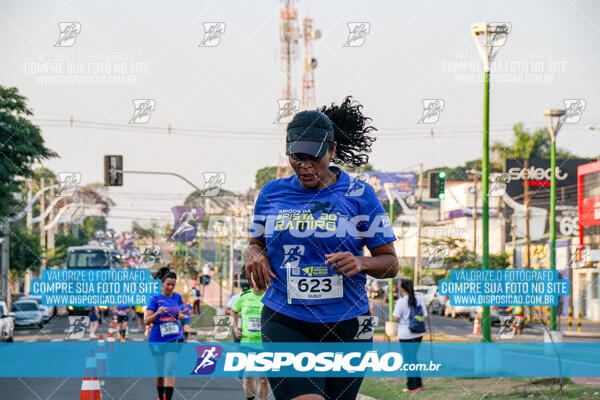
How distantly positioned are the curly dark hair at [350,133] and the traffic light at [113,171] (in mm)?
13310

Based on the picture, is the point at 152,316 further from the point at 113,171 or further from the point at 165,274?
the point at 113,171

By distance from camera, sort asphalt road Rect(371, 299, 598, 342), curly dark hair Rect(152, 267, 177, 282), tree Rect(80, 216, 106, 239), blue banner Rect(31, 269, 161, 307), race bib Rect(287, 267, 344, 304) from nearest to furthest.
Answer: race bib Rect(287, 267, 344, 304) < curly dark hair Rect(152, 267, 177, 282) < blue banner Rect(31, 269, 161, 307) < asphalt road Rect(371, 299, 598, 342) < tree Rect(80, 216, 106, 239)

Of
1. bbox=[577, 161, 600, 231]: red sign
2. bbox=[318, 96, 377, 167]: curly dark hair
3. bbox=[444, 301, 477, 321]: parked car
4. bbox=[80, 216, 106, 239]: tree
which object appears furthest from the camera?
bbox=[80, 216, 106, 239]: tree

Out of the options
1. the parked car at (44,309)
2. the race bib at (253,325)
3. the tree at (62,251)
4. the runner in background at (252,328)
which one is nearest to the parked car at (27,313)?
the parked car at (44,309)

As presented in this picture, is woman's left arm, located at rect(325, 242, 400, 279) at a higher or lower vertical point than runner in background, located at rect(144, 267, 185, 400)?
higher

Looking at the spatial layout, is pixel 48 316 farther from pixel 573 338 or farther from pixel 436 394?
pixel 436 394

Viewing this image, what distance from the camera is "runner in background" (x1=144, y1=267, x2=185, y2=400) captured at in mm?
10492

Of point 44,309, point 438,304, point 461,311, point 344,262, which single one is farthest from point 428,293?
point 344,262

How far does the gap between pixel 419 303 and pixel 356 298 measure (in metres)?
10.3

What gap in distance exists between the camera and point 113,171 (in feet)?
57.7

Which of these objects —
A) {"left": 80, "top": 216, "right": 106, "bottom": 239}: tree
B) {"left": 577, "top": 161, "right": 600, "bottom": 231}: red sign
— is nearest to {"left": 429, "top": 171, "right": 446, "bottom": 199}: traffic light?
{"left": 577, "top": 161, "right": 600, "bottom": 231}: red sign

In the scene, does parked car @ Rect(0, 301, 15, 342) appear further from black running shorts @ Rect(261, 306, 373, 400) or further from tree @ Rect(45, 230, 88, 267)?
tree @ Rect(45, 230, 88, 267)

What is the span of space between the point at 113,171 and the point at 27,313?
22109mm

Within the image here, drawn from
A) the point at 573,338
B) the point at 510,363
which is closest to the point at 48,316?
the point at 573,338
